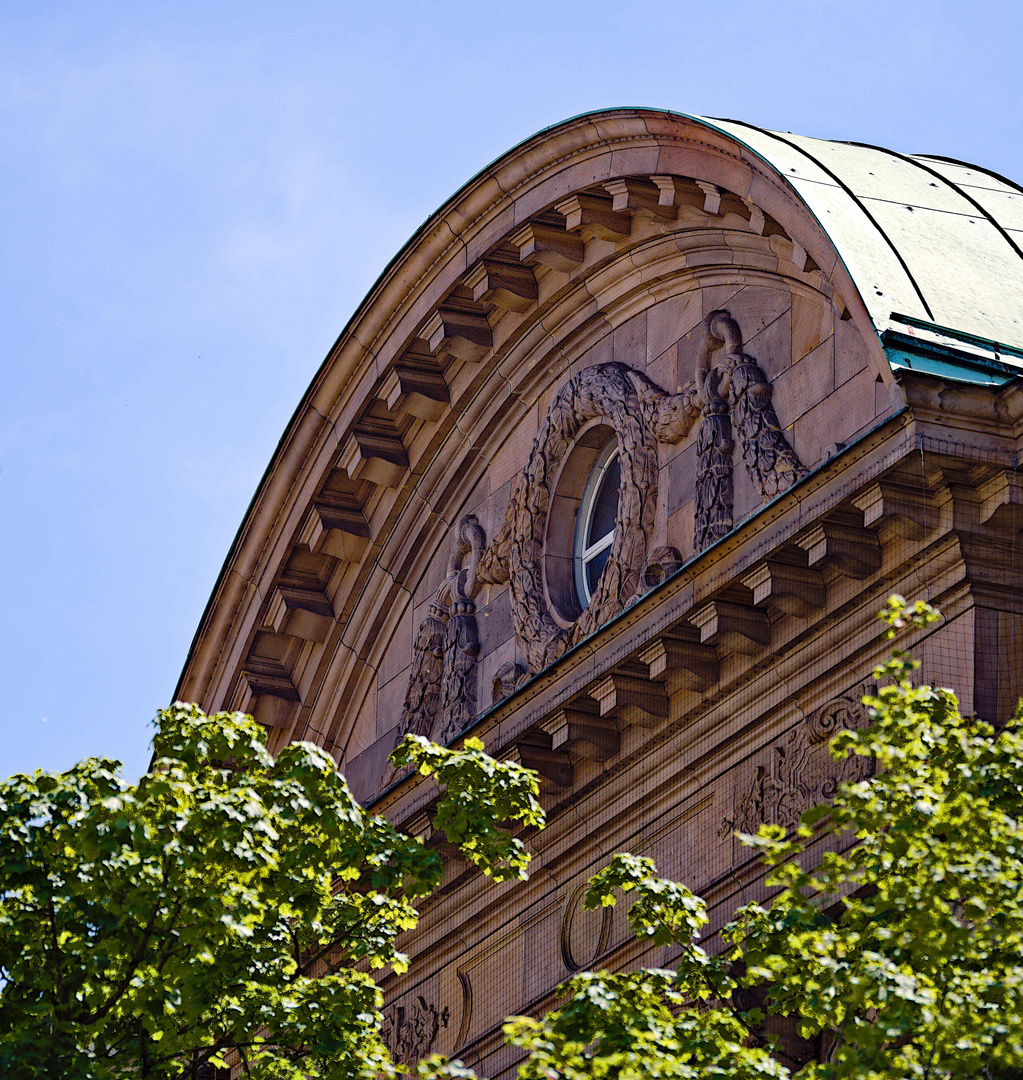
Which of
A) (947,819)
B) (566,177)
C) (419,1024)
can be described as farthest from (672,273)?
(947,819)

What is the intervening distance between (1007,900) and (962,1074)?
903 millimetres

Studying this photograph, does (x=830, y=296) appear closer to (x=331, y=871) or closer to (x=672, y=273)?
(x=672, y=273)

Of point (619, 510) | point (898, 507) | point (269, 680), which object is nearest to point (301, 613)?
point (269, 680)

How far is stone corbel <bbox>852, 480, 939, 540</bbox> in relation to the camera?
53.6 feet

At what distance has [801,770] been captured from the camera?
56.4 ft

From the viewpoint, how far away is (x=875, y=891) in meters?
15.6

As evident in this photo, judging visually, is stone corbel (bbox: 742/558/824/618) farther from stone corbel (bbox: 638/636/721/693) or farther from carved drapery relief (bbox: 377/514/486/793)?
carved drapery relief (bbox: 377/514/486/793)

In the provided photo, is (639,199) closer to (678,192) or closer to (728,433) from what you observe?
(678,192)

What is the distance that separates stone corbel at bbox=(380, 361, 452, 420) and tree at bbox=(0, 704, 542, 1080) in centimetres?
957

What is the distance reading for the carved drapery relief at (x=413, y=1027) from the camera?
20.8m

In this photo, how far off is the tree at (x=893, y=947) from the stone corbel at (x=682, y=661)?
4637mm

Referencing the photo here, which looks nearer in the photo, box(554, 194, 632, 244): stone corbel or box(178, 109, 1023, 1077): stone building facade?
box(178, 109, 1023, 1077): stone building facade

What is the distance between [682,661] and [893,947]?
6.08 metres

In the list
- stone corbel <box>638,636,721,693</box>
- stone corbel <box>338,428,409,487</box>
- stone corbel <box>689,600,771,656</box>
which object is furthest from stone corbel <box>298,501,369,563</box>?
stone corbel <box>689,600,771,656</box>
